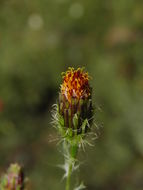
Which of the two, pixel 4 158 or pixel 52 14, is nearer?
pixel 4 158

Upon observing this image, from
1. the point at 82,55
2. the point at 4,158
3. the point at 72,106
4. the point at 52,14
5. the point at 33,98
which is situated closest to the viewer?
the point at 72,106

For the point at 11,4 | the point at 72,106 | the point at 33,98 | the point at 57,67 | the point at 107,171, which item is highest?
the point at 11,4

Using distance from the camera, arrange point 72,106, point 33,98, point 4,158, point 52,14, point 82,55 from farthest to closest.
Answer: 1. point 52,14
2. point 82,55
3. point 33,98
4. point 4,158
5. point 72,106

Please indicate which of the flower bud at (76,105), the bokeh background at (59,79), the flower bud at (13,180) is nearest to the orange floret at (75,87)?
the flower bud at (76,105)

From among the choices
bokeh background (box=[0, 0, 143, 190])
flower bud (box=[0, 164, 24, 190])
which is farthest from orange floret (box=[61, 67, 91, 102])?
bokeh background (box=[0, 0, 143, 190])

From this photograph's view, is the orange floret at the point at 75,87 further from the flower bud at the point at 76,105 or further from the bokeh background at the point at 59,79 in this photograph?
the bokeh background at the point at 59,79

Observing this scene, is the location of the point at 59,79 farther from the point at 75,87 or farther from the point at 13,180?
the point at 75,87

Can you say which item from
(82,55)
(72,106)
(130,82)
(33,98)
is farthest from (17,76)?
Result: (72,106)

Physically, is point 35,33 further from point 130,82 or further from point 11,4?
point 130,82

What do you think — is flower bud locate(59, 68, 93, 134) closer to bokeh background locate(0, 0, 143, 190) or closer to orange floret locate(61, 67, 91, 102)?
orange floret locate(61, 67, 91, 102)
